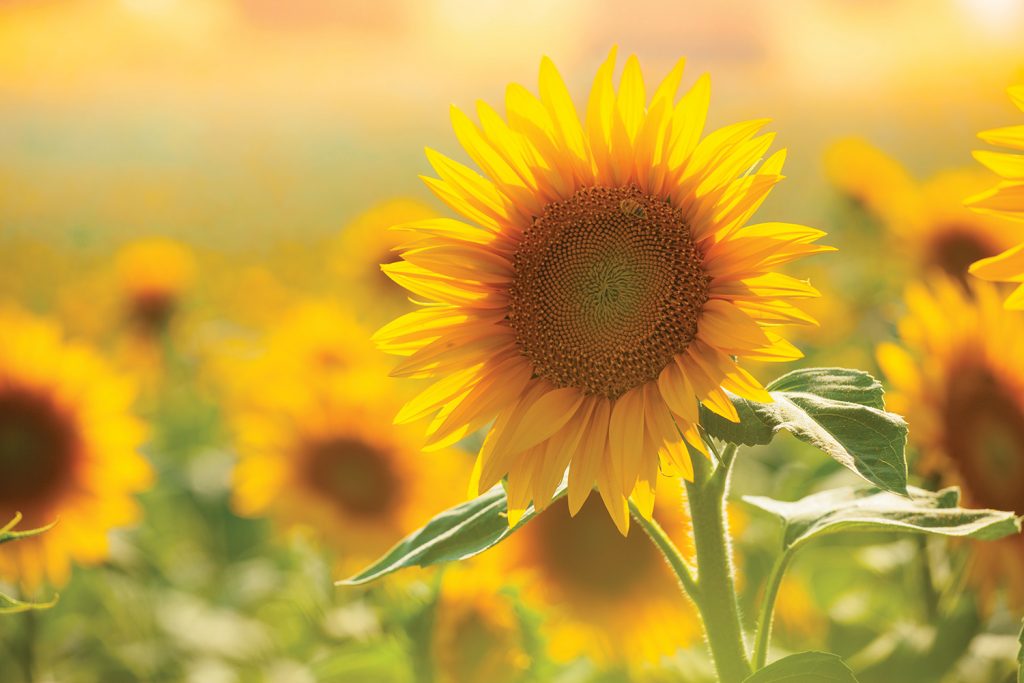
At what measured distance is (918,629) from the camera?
2662 millimetres

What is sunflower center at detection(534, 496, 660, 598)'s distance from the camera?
11.3 ft

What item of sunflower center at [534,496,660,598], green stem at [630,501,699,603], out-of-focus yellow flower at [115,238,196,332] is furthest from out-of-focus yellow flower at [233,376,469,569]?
out-of-focus yellow flower at [115,238,196,332]

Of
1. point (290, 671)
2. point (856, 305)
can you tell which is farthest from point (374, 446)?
point (856, 305)

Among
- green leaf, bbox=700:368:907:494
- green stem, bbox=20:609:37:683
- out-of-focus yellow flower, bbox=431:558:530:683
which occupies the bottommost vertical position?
green stem, bbox=20:609:37:683

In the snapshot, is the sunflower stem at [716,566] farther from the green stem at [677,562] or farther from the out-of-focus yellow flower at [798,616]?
the out-of-focus yellow flower at [798,616]

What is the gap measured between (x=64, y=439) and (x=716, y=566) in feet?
9.64

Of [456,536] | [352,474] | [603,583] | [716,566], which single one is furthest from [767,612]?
[352,474]

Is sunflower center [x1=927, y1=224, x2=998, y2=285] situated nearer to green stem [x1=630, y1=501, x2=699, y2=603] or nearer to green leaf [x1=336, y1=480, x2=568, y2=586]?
green stem [x1=630, y1=501, x2=699, y2=603]

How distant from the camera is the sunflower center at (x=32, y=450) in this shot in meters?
3.70

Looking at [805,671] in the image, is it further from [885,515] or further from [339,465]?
[339,465]

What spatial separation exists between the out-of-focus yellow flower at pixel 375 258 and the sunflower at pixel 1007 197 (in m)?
4.91

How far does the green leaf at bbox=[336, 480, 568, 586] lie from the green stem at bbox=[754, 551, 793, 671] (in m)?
0.37

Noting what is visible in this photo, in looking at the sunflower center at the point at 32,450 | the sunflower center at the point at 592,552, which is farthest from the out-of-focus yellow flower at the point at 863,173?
the sunflower center at the point at 32,450

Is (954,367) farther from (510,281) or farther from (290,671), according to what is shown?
(290,671)
